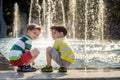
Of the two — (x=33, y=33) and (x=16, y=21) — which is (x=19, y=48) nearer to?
(x=33, y=33)

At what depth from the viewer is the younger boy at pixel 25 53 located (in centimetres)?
705

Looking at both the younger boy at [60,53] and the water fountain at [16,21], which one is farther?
the water fountain at [16,21]

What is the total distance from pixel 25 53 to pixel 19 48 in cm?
15

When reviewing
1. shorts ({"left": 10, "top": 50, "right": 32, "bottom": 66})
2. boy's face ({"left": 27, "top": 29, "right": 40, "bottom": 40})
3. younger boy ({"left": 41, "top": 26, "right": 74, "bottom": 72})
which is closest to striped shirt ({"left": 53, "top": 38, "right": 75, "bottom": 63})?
younger boy ({"left": 41, "top": 26, "right": 74, "bottom": 72})

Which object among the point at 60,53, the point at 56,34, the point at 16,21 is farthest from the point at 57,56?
the point at 16,21

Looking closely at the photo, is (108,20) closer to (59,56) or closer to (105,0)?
(105,0)

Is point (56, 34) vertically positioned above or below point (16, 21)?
below

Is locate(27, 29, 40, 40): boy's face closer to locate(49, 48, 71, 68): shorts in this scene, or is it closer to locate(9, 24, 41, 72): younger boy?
locate(9, 24, 41, 72): younger boy

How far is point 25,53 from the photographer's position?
23.2 ft

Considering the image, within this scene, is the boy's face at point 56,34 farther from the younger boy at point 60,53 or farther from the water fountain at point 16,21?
the water fountain at point 16,21

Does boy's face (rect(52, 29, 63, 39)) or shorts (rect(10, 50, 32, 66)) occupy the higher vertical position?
boy's face (rect(52, 29, 63, 39))

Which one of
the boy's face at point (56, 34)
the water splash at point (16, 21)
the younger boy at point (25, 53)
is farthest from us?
the water splash at point (16, 21)

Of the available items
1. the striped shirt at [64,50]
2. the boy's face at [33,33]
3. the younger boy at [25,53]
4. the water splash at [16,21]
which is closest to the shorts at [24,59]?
the younger boy at [25,53]

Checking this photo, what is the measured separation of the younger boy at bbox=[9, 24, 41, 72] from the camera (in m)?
7.05
